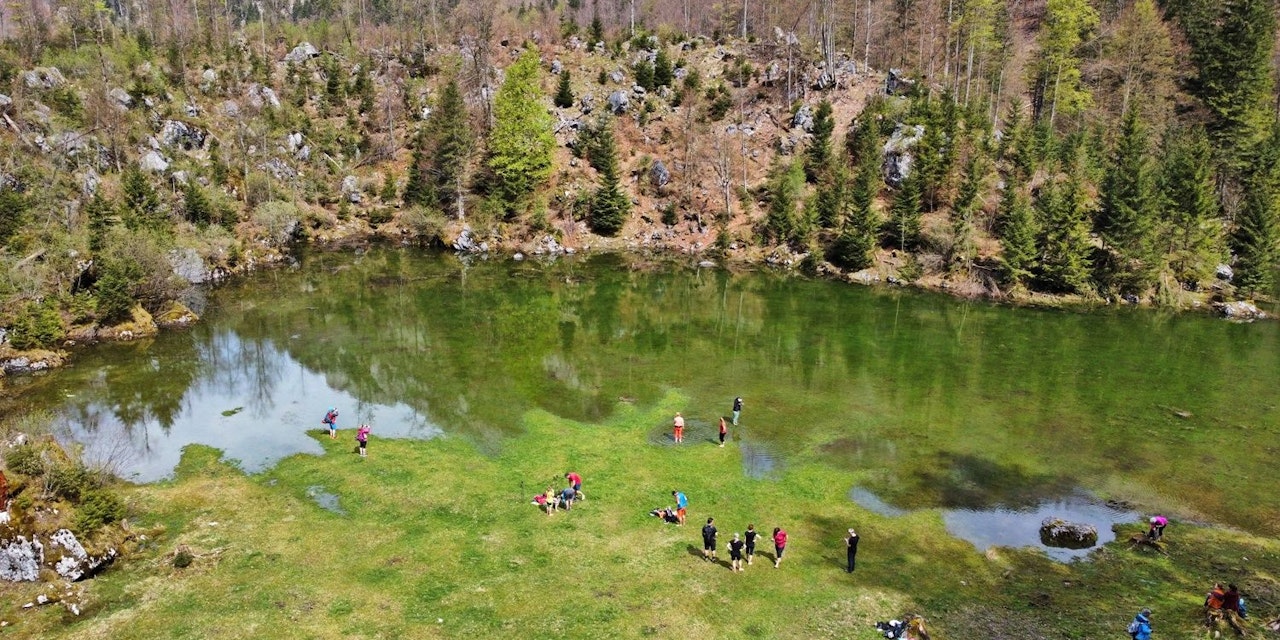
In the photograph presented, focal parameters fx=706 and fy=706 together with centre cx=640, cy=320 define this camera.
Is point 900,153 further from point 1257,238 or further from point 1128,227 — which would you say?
point 1257,238

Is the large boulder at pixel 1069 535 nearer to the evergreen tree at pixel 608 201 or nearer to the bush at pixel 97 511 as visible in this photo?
the bush at pixel 97 511

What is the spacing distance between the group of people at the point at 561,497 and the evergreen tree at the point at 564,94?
90.0m

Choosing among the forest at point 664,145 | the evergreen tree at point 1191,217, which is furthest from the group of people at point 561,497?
the evergreen tree at point 1191,217

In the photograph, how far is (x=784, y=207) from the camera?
90250 mm

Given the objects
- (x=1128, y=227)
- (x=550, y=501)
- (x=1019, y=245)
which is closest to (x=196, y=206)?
(x=550, y=501)

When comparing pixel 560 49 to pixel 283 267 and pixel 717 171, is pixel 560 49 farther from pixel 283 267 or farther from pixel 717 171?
pixel 283 267

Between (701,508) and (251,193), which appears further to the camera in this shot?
(251,193)

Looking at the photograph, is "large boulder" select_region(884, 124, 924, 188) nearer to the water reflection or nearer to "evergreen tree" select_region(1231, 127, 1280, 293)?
"evergreen tree" select_region(1231, 127, 1280, 293)

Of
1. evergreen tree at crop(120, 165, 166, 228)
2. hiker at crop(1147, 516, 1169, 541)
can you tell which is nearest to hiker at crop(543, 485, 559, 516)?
hiker at crop(1147, 516, 1169, 541)

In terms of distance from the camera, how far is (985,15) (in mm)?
100375

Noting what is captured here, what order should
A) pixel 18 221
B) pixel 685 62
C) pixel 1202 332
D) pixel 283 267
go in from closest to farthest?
pixel 18 221 < pixel 1202 332 < pixel 283 267 < pixel 685 62

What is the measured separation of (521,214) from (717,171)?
29239mm

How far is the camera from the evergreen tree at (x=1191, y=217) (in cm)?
7250

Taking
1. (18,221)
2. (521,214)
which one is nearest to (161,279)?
(18,221)
